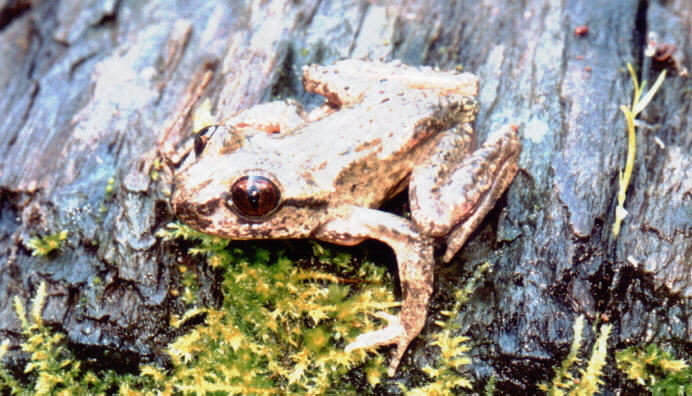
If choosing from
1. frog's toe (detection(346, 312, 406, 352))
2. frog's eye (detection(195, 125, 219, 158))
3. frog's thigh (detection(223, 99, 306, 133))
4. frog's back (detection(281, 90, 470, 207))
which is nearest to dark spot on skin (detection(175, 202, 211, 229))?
frog's eye (detection(195, 125, 219, 158))

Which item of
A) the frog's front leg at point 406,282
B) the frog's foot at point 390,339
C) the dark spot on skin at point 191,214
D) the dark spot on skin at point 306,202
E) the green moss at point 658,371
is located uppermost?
the dark spot on skin at point 306,202

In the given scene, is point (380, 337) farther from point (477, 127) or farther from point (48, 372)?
point (48, 372)

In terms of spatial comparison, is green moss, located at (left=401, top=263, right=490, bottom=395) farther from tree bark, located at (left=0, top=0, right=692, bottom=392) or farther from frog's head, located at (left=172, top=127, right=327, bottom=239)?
frog's head, located at (left=172, top=127, right=327, bottom=239)

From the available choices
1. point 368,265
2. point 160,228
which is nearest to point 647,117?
point 368,265

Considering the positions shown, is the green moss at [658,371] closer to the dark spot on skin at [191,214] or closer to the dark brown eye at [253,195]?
the dark brown eye at [253,195]

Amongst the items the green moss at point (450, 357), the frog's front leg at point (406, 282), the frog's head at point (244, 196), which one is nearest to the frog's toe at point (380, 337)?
the frog's front leg at point (406, 282)

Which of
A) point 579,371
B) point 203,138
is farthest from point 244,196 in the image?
point 579,371

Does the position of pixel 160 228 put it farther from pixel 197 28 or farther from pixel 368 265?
pixel 197 28
